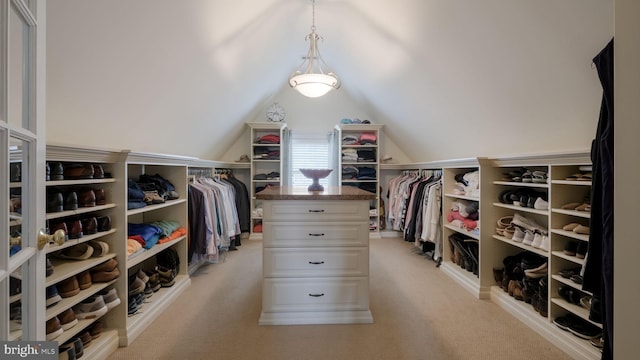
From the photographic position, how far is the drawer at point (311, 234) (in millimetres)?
1894

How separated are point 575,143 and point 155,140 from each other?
10.7ft

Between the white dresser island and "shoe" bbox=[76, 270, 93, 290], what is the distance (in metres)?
1.00

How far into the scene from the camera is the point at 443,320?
1996 millimetres

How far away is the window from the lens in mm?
4570

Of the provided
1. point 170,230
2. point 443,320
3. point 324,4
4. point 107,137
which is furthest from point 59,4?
point 443,320

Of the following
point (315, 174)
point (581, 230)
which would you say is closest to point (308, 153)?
point (315, 174)

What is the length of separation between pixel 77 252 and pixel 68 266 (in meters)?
0.12

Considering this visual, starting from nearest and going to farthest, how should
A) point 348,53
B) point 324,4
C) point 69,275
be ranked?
point 69,275
point 324,4
point 348,53

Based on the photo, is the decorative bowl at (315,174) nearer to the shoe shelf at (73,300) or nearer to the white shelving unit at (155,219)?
the white shelving unit at (155,219)

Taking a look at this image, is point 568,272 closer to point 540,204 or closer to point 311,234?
point 540,204

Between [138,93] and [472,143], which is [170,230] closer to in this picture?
[138,93]

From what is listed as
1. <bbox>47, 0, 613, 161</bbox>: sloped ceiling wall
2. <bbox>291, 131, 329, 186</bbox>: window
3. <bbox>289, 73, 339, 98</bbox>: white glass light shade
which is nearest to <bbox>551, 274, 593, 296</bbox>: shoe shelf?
<bbox>47, 0, 613, 161</bbox>: sloped ceiling wall

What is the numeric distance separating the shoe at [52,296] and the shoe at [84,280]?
0.50 feet

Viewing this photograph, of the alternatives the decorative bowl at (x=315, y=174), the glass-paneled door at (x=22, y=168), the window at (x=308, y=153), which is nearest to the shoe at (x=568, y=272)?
the decorative bowl at (x=315, y=174)
